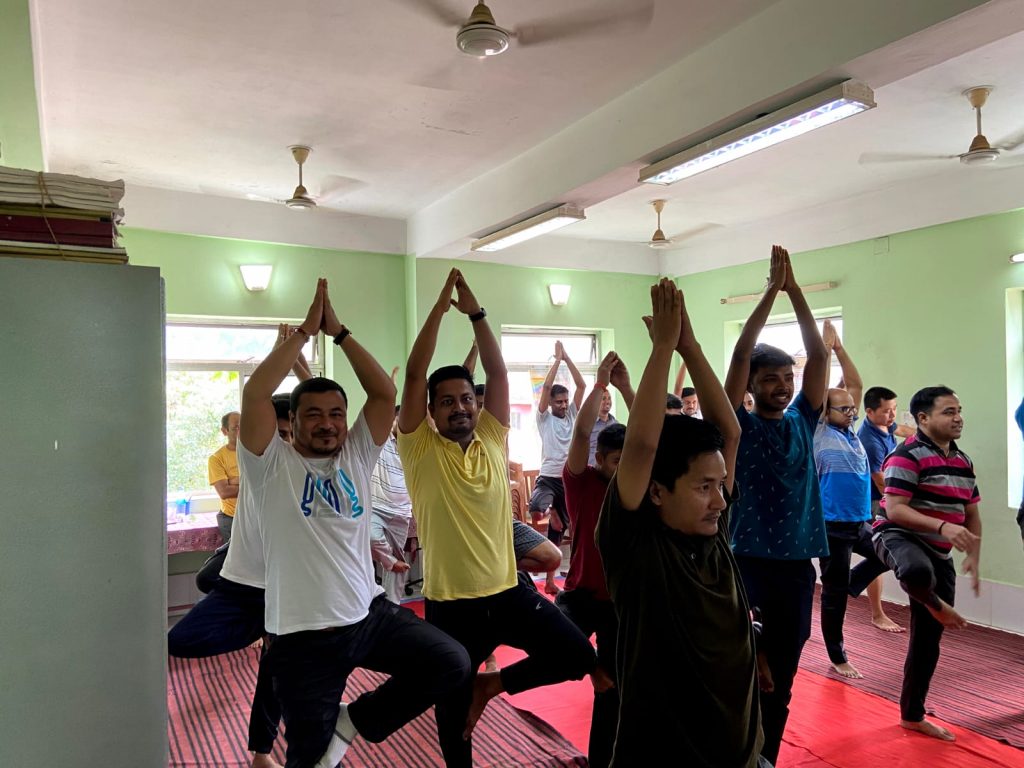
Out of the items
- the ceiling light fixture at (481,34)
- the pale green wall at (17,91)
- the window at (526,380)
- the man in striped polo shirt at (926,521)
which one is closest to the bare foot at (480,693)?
the man in striped polo shirt at (926,521)

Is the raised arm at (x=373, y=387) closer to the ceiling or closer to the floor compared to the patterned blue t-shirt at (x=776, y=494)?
closer to the ceiling

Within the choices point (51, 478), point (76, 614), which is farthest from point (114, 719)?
point (51, 478)

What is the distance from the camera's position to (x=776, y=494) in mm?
2672

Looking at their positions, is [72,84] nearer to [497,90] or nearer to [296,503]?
[497,90]

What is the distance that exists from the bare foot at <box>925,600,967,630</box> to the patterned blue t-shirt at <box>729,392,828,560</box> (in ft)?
2.79

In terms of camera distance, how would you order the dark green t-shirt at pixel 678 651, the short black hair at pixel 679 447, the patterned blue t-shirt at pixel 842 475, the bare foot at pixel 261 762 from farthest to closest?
the patterned blue t-shirt at pixel 842 475, the bare foot at pixel 261 762, the short black hair at pixel 679 447, the dark green t-shirt at pixel 678 651

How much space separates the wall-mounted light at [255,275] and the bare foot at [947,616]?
4.98m

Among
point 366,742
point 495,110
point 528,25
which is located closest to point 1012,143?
point 495,110

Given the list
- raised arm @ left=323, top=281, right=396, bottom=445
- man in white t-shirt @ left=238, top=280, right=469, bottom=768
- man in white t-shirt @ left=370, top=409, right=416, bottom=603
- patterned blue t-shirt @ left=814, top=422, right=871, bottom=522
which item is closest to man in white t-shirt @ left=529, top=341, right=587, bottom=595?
man in white t-shirt @ left=370, top=409, right=416, bottom=603

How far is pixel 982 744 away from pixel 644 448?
9.19 ft

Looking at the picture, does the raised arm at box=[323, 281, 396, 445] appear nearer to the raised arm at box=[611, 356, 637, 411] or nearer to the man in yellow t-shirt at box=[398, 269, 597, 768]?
the man in yellow t-shirt at box=[398, 269, 597, 768]

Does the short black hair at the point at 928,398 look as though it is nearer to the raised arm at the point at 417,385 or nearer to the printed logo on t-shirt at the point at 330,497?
the raised arm at the point at 417,385

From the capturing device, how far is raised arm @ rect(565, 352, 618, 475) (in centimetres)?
281

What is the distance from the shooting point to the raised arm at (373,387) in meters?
2.60
